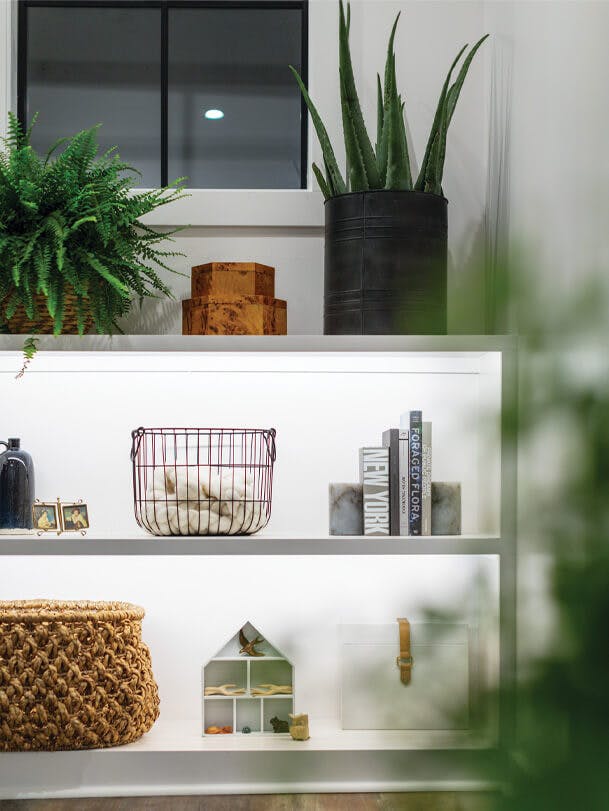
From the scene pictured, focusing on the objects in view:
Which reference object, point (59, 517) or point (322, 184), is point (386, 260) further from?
point (59, 517)

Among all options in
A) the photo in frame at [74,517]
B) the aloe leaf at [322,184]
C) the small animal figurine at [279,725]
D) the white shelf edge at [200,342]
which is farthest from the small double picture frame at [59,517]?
the aloe leaf at [322,184]

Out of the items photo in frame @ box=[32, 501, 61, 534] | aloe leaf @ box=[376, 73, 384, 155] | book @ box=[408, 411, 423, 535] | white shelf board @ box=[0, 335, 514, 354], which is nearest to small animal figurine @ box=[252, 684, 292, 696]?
book @ box=[408, 411, 423, 535]

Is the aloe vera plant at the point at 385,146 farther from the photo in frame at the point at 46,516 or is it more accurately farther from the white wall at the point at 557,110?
the photo in frame at the point at 46,516

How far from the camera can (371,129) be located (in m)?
1.93

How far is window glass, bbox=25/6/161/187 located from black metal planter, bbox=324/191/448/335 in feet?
2.03

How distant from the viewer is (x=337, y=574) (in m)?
1.88

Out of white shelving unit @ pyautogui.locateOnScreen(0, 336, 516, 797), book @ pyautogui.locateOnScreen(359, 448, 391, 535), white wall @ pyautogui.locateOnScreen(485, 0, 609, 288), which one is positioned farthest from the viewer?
white shelving unit @ pyautogui.locateOnScreen(0, 336, 516, 797)

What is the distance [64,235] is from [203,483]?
52 cm

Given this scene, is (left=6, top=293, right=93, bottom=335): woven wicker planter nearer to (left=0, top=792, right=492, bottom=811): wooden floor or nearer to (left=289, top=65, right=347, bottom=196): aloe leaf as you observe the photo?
(left=289, top=65, right=347, bottom=196): aloe leaf

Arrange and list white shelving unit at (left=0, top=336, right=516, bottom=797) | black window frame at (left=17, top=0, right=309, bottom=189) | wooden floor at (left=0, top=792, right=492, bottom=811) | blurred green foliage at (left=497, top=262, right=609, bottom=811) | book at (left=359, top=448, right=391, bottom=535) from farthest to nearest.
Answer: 1. black window frame at (left=17, top=0, right=309, bottom=189)
2. white shelving unit at (left=0, top=336, right=516, bottom=797)
3. book at (left=359, top=448, right=391, bottom=535)
4. wooden floor at (left=0, top=792, right=492, bottom=811)
5. blurred green foliage at (left=497, top=262, right=609, bottom=811)

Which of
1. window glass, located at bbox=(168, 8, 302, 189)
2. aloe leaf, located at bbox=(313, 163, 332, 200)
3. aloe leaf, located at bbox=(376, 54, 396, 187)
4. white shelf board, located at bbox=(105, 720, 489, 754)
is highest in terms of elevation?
window glass, located at bbox=(168, 8, 302, 189)

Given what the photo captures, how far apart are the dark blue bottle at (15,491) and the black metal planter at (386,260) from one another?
0.68 m

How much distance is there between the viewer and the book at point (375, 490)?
1.68 m

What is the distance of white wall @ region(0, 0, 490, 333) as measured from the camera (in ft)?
6.30
